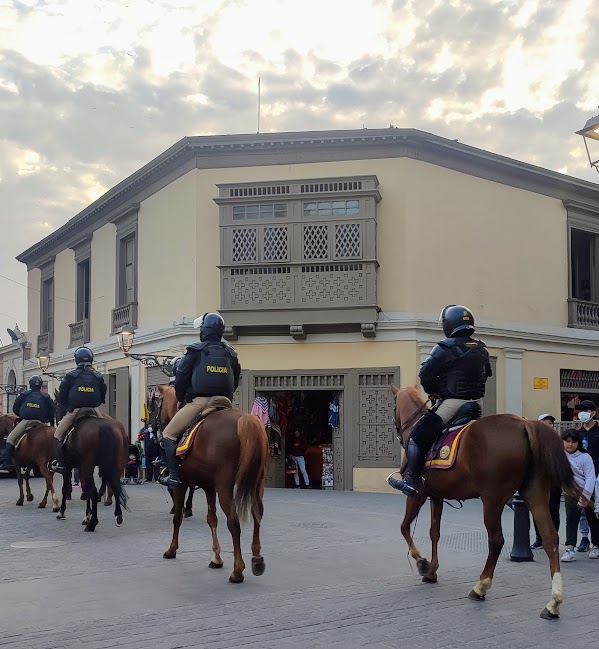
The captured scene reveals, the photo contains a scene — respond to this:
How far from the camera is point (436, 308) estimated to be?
19344 mm

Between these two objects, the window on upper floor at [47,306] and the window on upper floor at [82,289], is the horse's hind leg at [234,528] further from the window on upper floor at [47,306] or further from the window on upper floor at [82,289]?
the window on upper floor at [47,306]

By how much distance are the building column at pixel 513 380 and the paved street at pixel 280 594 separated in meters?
8.73

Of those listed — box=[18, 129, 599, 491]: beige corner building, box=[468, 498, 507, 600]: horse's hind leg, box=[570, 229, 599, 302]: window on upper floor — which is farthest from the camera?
box=[570, 229, 599, 302]: window on upper floor

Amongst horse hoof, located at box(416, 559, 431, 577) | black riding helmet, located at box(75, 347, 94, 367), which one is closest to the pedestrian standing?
horse hoof, located at box(416, 559, 431, 577)

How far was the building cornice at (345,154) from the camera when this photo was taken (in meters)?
19.1

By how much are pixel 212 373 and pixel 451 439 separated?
2.83 meters

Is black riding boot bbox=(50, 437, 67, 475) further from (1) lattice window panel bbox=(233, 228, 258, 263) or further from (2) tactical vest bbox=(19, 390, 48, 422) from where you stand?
(1) lattice window panel bbox=(233, 228, 258, 263)

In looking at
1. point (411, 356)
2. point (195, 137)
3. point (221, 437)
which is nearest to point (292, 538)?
point (221, 437)

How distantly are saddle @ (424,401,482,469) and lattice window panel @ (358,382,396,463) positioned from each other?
10.7 metres

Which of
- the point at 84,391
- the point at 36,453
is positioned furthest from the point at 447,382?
the point at 36,453

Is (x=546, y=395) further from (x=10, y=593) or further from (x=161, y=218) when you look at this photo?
(x=10, y=593)

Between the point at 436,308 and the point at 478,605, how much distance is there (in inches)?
496

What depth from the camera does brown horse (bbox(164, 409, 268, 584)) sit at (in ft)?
26.8

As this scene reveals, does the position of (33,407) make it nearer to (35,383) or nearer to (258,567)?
(35,383)
